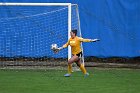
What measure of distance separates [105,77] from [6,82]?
3162 millimetres

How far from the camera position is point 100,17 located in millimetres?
17156

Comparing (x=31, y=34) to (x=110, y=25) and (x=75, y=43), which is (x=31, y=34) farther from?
(x=110, y=25)

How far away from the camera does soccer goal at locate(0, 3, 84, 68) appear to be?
56.1 ft

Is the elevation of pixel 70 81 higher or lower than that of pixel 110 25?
lower

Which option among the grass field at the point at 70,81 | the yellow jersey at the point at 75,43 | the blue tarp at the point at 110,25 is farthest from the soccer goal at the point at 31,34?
the yellow jersey at the point at 75,43

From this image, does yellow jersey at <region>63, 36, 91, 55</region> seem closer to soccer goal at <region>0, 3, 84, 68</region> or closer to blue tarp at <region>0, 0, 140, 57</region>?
soccer goal at <region>0, 3, 84, 68</region>

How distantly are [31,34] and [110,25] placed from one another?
2759 mm

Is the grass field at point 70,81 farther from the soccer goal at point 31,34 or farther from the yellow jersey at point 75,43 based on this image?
the soccer goal at point 31,34

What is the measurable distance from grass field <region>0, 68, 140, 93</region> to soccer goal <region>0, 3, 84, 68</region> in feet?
2.93

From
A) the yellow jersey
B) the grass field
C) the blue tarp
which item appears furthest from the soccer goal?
the yellow jersey

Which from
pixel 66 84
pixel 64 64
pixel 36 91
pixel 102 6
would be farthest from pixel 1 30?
pixel 36 91

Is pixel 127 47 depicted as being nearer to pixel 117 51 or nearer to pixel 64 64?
pixel 117 51

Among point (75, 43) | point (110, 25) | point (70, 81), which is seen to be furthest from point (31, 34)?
point (70, 81)

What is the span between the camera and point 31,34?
56.5 feet
